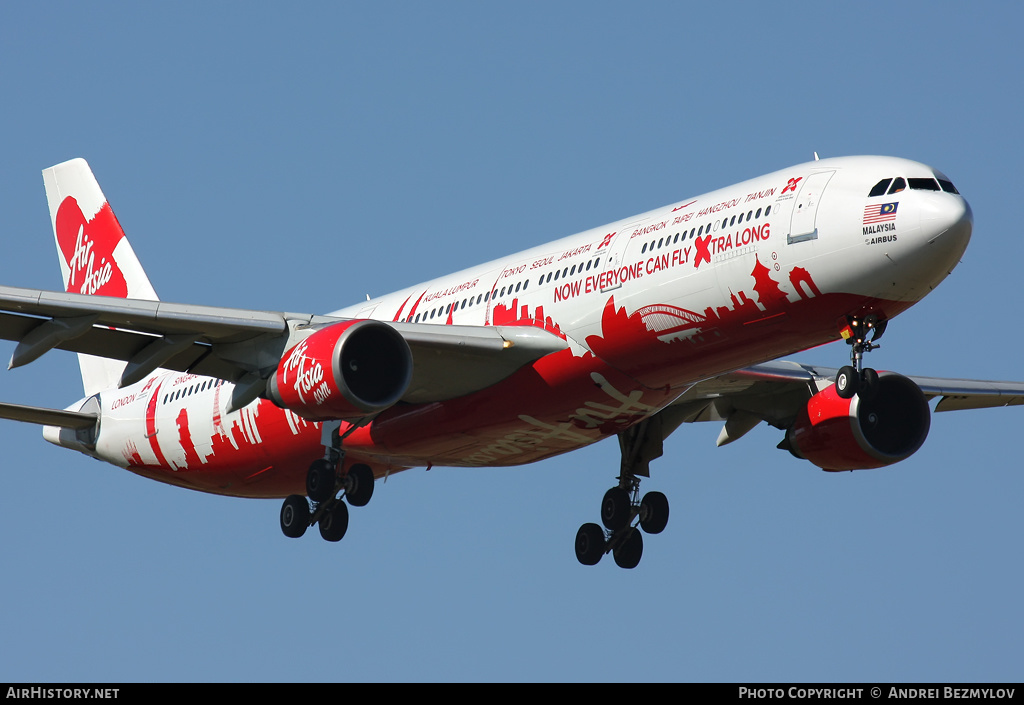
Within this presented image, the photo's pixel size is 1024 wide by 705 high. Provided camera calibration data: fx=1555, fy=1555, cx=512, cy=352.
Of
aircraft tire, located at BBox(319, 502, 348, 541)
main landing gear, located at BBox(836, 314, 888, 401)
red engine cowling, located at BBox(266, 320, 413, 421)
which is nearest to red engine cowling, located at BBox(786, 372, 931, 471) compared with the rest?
main landing gear, located at BBox(836, 314, 888, 401)

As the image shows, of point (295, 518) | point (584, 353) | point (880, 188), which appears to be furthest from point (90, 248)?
point (880, 188)

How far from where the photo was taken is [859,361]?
26.2 m

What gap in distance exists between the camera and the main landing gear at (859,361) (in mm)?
25844

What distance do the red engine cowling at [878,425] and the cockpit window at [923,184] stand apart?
25.4 feet

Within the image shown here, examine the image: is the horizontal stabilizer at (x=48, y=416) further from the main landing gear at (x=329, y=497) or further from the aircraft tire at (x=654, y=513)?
the aircraft tire at (x=654, y=513)

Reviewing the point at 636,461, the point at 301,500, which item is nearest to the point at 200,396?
the point at 301,500

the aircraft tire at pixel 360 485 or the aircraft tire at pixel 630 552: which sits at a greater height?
the aircraft tire at pixel 360 485

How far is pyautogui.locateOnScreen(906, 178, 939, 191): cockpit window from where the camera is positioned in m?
25.0

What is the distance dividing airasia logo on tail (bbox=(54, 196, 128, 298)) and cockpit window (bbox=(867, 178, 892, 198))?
75.5 feet

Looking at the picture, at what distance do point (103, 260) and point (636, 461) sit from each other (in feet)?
56.2

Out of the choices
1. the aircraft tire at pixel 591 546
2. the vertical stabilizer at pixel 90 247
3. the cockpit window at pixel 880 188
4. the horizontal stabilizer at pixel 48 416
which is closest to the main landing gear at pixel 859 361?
the cockpit window at pixel 880 188

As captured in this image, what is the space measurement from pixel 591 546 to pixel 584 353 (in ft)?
25.1

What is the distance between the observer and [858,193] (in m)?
25.3
